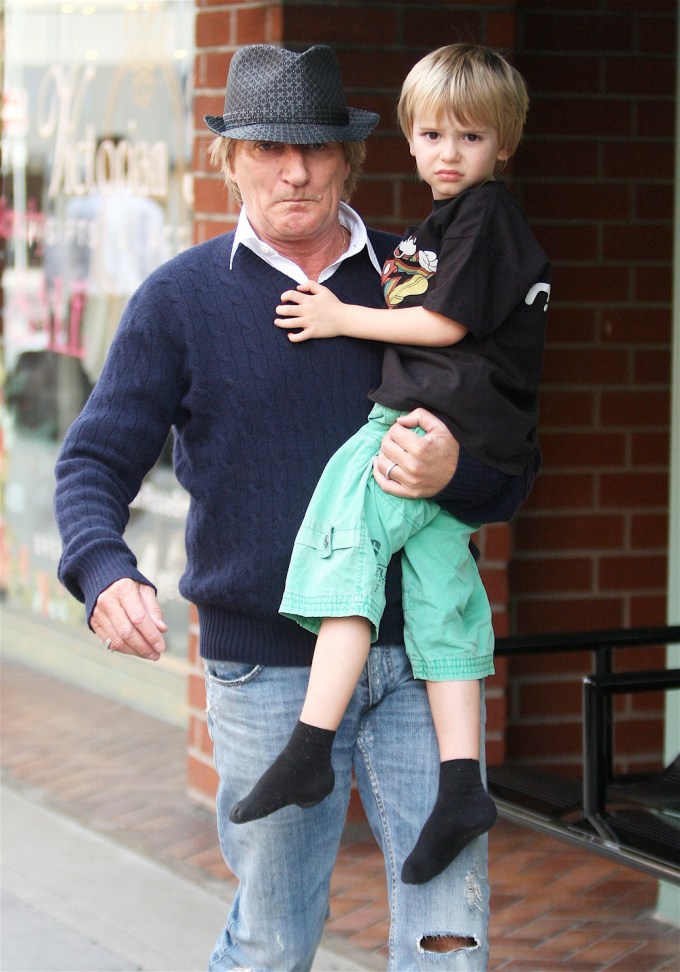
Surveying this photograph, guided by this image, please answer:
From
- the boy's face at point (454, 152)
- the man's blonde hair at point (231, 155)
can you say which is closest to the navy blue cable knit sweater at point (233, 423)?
the man's blonde hair at point (231, 155)

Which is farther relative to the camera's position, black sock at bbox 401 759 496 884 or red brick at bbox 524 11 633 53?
red brick at bbox 524 11 633 53

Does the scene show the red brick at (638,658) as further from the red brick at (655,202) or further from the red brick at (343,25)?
the red brick at (343,25)

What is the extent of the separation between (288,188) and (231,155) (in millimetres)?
195

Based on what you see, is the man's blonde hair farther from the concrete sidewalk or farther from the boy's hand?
the concrete sidewalk

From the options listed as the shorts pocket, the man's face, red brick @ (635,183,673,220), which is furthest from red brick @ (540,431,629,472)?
the shorts pocket

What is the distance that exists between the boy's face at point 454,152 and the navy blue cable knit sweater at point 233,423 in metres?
0.34

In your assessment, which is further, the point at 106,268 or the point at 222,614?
the point at 106,268

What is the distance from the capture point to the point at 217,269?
304 cm

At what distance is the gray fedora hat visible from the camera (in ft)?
9.64

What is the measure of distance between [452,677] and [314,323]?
2.25ft

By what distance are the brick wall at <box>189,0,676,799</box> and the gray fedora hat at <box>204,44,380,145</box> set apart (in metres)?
2.11

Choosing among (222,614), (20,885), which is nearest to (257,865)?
(222,614)

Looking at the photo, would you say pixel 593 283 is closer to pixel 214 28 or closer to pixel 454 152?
pixel 214 28

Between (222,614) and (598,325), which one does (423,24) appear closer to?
(598,325)
